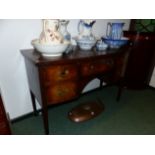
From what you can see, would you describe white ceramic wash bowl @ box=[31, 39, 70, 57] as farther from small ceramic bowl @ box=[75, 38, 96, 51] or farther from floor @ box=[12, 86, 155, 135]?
floor @ box=[12, 86, 155, 135]

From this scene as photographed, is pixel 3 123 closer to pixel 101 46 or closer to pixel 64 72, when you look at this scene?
pixel 64 72

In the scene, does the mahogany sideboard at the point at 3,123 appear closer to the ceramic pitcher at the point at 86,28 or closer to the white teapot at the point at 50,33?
the white teapot at the point at 50,33

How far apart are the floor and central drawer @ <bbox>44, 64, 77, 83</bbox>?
618mm

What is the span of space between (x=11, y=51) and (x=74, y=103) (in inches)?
39.0

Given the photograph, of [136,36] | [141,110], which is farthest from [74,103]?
[136,36]

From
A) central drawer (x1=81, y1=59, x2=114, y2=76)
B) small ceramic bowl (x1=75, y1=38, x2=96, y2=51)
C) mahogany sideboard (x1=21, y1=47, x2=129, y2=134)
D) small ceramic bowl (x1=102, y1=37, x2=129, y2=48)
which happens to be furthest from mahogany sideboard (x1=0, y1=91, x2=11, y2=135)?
small ceramic bowl (x1=102, y1=37, x2=129, y2=48)

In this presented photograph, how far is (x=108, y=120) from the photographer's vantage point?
1581 mm

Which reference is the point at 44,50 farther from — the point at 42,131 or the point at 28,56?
the point at 42,131

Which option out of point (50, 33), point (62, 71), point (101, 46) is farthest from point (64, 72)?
point (101, 46)

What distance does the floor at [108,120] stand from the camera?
55.9 inches

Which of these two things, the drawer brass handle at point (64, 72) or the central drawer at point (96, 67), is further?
the central drawer at point (96, 67)

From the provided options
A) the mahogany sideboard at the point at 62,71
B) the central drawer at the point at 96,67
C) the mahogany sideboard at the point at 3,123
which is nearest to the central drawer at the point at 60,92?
the mahogany sideboard at the point at 62,71

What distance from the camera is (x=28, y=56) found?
1.10 meters

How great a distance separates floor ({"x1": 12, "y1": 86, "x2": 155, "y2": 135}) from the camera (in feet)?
4.66
